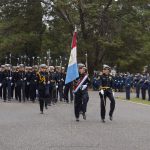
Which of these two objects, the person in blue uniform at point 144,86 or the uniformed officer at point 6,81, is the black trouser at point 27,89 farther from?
the person in blue uniform at point 144,86

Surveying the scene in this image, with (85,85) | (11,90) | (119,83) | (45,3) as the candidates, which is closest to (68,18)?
(45,3)

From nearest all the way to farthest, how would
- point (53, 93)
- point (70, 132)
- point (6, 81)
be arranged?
point (70, 132) < point (53, 93) < point (6, 81)

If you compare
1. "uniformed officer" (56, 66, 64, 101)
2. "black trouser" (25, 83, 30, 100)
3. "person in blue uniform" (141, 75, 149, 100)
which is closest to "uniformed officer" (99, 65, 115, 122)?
"uniformed officer" (56, 66, 64, 101)

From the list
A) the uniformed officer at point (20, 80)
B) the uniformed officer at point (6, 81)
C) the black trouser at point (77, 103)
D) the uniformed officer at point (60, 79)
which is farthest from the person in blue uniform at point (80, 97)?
the uniformed officer at point (6, 81)

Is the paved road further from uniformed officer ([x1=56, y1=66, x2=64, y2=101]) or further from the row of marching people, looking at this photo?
uniformed officer ([x1=56, y1=66, x2=64, y2=101])

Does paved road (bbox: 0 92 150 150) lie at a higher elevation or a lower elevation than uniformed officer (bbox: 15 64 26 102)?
lower

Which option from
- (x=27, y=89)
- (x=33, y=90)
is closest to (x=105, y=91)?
(x=33, y=90)

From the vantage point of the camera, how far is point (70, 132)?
50.1ft

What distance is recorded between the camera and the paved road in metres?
12.8

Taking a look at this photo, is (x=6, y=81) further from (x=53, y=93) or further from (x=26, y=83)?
(x=53, y=93)

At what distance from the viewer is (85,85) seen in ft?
62.4

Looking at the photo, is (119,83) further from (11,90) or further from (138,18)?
(11,90)

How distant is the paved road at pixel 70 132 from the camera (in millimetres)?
12789

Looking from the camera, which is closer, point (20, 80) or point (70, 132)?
point (70, 132)
